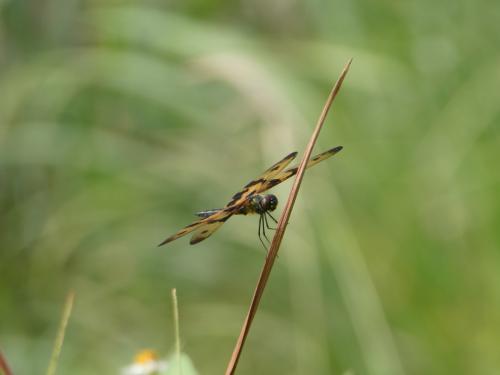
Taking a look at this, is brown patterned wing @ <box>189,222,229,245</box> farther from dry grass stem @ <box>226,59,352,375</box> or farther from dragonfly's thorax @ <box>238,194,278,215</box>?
dry grass stem @ <box>226,59,352,375</box>

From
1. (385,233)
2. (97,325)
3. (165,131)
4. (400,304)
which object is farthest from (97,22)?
(400,304)

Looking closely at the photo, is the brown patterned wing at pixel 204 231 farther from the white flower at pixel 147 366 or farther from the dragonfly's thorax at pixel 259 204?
the white flower at pixel 147 366

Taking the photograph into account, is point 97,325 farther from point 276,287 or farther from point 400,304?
point 400,304

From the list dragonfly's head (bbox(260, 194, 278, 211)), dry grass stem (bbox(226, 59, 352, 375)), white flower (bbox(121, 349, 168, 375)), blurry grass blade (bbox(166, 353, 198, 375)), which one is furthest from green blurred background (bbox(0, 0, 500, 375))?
dry grass stem (bbox(226, 59, 352, 375))

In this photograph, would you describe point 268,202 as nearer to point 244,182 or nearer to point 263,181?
point 263,181

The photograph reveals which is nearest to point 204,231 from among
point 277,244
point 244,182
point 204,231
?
point 204,231

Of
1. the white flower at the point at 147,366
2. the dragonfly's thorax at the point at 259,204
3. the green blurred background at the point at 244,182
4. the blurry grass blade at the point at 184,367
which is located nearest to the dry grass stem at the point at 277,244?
the blurry grass blade at the point at 184,367
